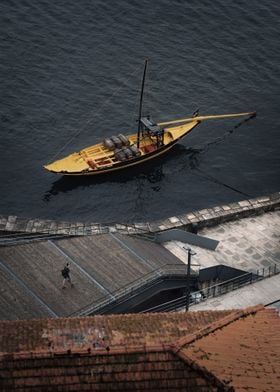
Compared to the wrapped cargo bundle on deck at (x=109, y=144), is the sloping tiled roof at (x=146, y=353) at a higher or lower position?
lower

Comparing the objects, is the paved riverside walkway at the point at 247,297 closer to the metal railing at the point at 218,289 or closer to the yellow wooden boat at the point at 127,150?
the metal railing at the point at 218,289

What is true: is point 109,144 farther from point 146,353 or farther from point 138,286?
point 146,353

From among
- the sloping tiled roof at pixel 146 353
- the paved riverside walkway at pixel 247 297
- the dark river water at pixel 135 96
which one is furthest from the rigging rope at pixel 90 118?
the sloping tiled roof at pixel 146 353

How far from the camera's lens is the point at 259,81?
98.4m

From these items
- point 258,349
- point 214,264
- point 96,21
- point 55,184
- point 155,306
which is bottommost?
point 258,349

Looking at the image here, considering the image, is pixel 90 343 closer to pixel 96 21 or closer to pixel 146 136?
pixel 146 136

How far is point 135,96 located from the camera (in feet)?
309

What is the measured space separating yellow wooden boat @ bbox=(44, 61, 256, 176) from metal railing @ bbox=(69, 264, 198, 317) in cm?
2340

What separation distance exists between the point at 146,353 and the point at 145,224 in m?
37.2

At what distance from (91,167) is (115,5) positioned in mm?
31499

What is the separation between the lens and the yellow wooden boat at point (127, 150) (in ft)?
268

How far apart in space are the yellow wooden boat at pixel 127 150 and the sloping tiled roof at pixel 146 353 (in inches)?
1797

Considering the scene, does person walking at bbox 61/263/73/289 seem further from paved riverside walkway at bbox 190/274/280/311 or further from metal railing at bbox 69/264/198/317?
paved riverside walkway at bbox 190/274/280/311

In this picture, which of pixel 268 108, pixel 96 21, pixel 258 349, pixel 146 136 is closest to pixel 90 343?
pixel 258 349
